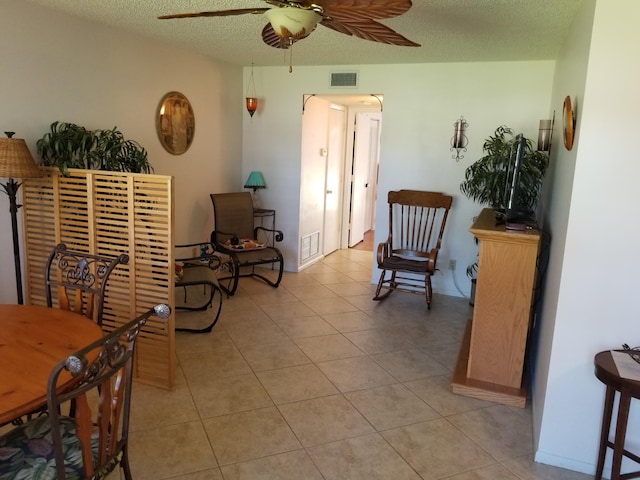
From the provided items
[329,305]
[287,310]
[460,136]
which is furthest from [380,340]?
[460,136]

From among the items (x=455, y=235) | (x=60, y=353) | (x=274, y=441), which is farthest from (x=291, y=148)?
(x=60, y=353)

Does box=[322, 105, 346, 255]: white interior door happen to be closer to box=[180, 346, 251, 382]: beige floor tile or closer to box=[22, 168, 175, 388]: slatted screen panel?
box=[180, 346, 251, 382]: beige floor tile

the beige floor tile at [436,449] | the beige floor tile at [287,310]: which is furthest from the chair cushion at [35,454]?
the beige floor tile at [287,310]

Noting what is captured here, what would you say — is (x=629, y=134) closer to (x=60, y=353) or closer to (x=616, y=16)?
(x=616, y=16)

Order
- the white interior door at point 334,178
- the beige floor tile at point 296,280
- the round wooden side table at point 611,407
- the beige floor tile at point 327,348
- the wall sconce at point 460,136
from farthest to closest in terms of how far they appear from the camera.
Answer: the white interior door at point 334,178, the beige floor tile at point 296,280, the wall sconce at point 460,136, the beige floor tile at point 327,348, the round wooden side table at point 611,407

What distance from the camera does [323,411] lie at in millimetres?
2715

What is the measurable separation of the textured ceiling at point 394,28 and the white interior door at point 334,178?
1413 mm

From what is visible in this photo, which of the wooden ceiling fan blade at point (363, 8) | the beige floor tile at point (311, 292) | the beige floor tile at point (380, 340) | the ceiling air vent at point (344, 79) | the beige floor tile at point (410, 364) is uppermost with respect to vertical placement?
the ceiling air vent at point (344, 79)

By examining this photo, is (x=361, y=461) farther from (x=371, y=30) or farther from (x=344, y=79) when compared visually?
(x=344, y=79)

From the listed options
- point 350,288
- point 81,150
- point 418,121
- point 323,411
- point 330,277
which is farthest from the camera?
point 330,277

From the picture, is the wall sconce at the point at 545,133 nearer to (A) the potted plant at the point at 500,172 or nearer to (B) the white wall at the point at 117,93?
(A) the potted plant at the point at 500,172

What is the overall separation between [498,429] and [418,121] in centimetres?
324

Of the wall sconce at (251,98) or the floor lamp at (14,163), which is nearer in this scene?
the floor lamp at (14,163)

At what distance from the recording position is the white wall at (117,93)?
10.1 ft
